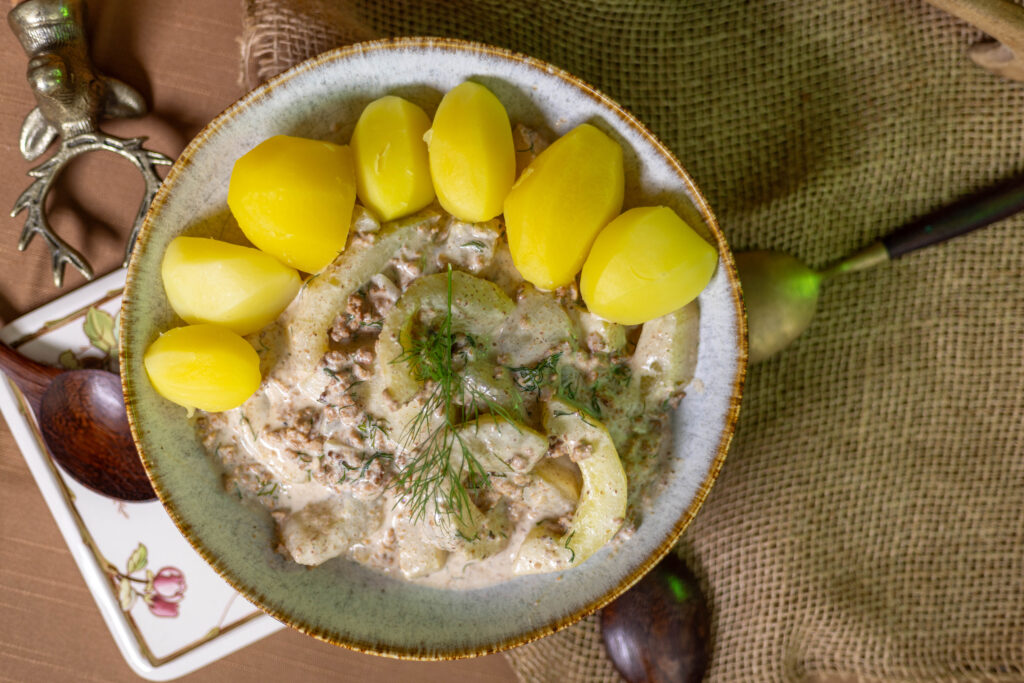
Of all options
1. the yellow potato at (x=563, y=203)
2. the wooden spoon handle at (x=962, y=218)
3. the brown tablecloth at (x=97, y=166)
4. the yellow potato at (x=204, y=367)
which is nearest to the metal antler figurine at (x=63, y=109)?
the brown tablecloth at (x=97, y=166)

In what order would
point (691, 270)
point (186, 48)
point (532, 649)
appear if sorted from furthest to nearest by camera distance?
point (532, 649) → point (186, 48) → point (691, 270)

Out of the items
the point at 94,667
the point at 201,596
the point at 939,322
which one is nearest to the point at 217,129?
the point at 201,596

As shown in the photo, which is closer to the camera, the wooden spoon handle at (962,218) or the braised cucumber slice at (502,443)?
the braised cucumber slice at (502,443)

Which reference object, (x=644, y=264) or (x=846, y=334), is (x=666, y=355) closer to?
(x=644, y=264)

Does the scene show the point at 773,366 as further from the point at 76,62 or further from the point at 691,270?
the point at 76,62

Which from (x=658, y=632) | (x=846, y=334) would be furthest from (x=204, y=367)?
(x=846, y=334)

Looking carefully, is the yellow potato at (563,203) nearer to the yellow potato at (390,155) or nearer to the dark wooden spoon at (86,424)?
the yellow potato at (390,155)

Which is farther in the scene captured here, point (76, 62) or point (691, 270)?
point (76, 62)

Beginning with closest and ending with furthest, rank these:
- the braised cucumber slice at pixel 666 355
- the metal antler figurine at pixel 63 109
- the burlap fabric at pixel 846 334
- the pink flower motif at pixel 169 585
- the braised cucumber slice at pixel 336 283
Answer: the braised cucumber slice at pixel 336 283 < the braised cucumber slice at pixel 666 355 < the metal antler figurine at pixel 63 109 < the burlap fabric at pixel 846 334 < the pink flower motif at pixel 169 585
